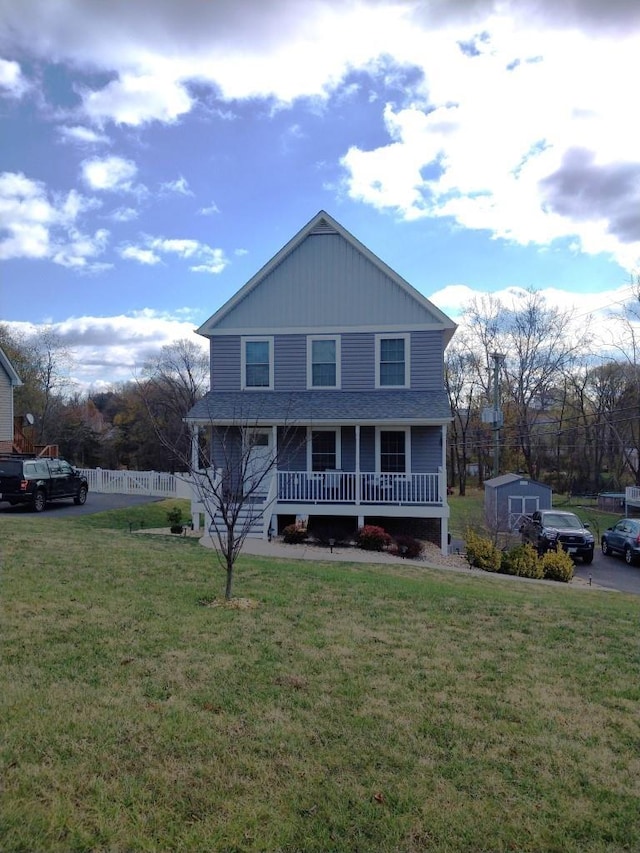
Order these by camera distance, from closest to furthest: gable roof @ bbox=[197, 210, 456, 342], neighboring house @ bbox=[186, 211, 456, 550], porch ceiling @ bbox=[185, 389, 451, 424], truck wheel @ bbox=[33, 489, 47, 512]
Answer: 1. porch ceiling @ bbox=[185, 389, 451, 424]
2. neighboring house @ bbox=[186, 211, 456, 550]
3. gable roof @ bbox=[197, 210, 456, 342]
4. truck wheel @ bbox=[33, 489, 47, 512]

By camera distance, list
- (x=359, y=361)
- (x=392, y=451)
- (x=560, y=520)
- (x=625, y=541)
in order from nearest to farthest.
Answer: (x=392, y=451), (x=359, y=361), (x=625, y=541), (x=560, y=520)

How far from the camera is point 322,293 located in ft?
56.2

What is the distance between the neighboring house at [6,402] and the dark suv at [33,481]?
709 centimetres

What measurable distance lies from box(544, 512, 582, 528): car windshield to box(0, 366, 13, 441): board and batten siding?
2365 cm

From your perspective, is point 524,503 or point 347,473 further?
point 524,503

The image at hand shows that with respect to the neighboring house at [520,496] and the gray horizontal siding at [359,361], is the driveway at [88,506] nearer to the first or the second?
the gray horizontal siding at [359,361]

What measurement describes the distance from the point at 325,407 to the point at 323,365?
174 centimetres

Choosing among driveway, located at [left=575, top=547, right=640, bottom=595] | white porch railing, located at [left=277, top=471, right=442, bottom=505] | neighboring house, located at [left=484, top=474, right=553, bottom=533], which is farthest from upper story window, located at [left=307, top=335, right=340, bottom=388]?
neighboring house, located at [left=484, top=474, right=553, bottom=533]

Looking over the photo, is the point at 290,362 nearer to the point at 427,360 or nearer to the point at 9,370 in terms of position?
the point at 427,360

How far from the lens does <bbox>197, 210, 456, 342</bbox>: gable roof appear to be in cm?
1681

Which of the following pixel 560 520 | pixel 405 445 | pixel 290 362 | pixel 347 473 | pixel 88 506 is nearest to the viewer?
pixel 347 473

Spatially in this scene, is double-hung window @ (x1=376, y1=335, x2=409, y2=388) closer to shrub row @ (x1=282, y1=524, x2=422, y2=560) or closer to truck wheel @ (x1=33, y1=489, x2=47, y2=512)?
shrub row @ (x1=282, y1=524, x2=422, y2=560)

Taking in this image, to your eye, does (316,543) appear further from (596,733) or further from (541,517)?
(596,733)

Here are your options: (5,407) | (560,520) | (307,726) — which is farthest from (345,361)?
(5,407)
